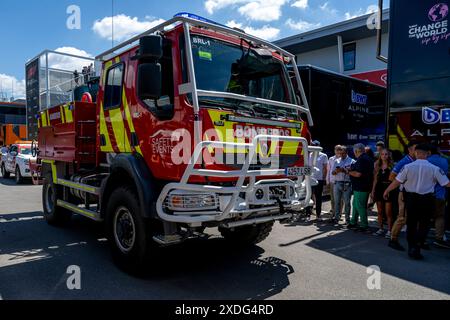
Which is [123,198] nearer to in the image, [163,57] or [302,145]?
[163,57]

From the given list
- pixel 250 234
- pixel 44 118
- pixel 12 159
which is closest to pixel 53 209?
pixel 44 118

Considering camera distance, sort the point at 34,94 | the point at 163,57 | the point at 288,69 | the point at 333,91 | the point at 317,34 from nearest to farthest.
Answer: the point at 163,57
the point at 288,69
the point at 333,91
the point at 34,94
the point at 317,34

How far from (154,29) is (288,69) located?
193 cm

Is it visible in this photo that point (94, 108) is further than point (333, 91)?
No

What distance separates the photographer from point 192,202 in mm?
3453

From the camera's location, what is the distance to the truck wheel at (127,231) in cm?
383

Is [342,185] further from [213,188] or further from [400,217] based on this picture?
[213,188]

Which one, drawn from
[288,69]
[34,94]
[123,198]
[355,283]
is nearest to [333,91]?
[288,69]

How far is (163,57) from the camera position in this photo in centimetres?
381

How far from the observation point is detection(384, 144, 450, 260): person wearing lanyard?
4883 millimetres

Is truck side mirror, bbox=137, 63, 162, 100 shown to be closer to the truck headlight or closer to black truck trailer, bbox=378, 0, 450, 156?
the truck headlight

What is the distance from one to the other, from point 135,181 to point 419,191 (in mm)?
3799

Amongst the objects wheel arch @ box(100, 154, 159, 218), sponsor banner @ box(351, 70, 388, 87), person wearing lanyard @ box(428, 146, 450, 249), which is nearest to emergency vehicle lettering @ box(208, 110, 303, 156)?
wheel arch @ box(100, 154, 159, 218)
